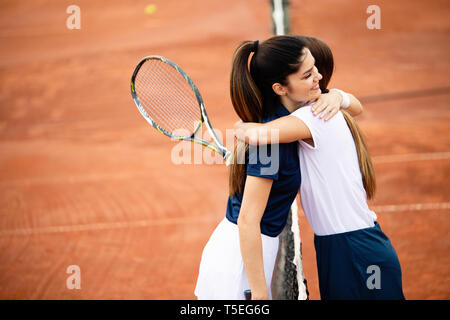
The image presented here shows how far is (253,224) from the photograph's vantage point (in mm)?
2057

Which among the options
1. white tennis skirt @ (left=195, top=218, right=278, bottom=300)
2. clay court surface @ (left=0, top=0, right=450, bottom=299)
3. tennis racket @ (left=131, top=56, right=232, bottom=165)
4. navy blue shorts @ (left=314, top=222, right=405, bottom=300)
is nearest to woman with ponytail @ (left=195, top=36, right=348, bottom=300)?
white tennis skirt @ (left=195, top=218, right=278, bottom=300)

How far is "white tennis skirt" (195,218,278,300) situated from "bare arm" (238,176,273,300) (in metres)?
0.09

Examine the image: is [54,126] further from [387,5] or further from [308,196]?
[387,5]

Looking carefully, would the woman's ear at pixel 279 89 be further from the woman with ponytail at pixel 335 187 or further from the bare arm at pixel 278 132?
the bare arm at pixel 278 132

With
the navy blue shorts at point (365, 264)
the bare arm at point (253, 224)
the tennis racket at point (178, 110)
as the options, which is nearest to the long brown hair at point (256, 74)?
the bare arm at point (253, 224)

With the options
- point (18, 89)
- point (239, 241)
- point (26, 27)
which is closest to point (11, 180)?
point (18, 89)

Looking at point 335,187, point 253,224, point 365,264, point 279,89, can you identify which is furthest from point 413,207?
point 253,224

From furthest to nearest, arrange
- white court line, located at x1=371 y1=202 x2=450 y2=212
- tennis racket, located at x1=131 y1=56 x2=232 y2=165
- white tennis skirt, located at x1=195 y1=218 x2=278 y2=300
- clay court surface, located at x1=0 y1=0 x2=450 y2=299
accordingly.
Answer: white court line, located at x1=371 y1=202 x2=450 y2=212 → clay court surface, located at x1=0 y1=0 x2=450 y2=299 → tennis racket, located at x1=131 y1=56 x2=232 y2=165 → white tennis skirt, located at x1=195 y1=218 x2=278 y2=300

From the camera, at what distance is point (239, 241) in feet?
7.09

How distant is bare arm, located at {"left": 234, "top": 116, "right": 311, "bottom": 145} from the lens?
2053 mm

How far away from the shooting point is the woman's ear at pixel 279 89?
2.20 meters

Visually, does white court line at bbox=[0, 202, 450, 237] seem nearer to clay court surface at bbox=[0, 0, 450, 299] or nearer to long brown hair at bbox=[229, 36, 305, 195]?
clay court surface at bbox=[0, 0, 450, 299]

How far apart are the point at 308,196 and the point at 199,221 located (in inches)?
154

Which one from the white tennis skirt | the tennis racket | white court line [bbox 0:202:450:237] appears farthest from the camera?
white court line [bbox 0:202:450:237]
